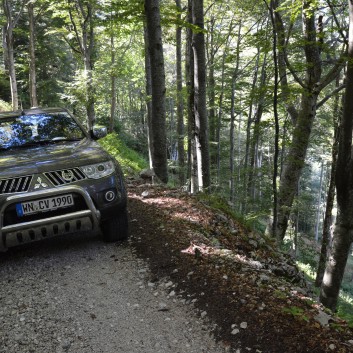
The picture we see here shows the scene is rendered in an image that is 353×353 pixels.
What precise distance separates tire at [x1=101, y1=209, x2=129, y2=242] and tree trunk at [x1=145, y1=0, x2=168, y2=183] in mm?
4254

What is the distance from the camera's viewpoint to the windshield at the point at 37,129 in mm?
5262

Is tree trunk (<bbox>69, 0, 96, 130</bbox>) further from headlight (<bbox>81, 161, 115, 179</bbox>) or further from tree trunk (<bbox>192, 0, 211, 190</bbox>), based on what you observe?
headlight (<bbox>81, 161, 115, 179</bbox>)

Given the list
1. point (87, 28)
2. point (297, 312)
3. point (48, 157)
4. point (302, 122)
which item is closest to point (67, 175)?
point (48, 157)

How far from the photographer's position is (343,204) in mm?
6188

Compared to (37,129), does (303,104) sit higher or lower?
higher

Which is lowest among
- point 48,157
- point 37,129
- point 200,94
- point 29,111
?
point 48,157

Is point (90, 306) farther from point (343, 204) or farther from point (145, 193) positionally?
point (343, 204)

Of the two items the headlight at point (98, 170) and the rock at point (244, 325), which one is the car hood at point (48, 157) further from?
the rock at point (244, 325)

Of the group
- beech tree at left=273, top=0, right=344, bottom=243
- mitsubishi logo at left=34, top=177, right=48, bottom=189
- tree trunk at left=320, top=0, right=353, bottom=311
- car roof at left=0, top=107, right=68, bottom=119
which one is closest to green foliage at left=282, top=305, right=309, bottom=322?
mitsubishi logo at left=34, top=177, right=48, bottom=189

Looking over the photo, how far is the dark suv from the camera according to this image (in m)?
4.25

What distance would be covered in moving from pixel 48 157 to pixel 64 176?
1.28 ft

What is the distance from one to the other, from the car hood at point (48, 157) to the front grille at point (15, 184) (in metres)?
0.06

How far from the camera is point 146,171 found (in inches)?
395

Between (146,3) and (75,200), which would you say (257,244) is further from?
(146,3)
